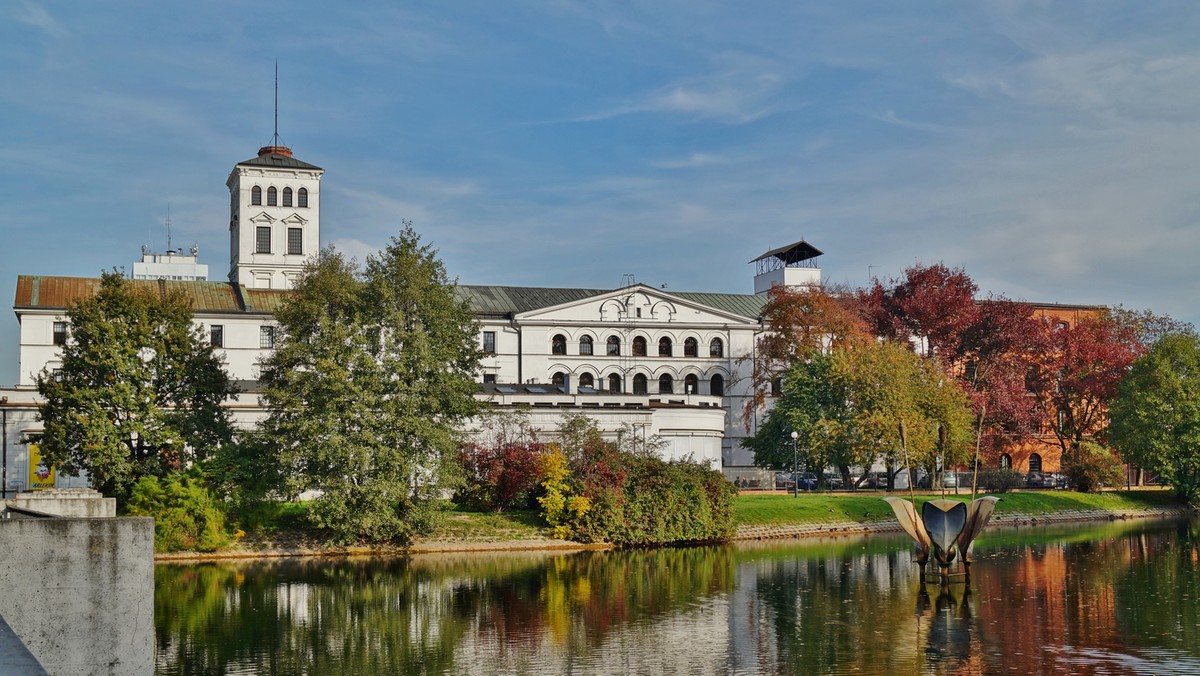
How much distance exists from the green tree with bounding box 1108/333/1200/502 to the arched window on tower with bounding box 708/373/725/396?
89.5ft

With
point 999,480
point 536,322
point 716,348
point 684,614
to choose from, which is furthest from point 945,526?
point 716,348

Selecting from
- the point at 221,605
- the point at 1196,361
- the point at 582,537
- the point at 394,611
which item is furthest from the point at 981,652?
the point at 1196,361

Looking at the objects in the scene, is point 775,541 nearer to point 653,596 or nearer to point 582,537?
point 582,537

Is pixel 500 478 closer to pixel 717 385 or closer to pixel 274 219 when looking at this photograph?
pixel 717 385

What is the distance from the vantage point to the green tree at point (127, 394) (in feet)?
154

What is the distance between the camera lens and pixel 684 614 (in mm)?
32250

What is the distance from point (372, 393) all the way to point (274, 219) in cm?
4288

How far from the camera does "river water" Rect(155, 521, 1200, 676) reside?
2555 centimetres

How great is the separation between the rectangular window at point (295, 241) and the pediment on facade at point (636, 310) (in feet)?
57.5

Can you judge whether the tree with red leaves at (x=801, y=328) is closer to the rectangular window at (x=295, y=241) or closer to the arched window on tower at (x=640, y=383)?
the arched window on tower at (x=640, y=383)

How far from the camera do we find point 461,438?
51344mm

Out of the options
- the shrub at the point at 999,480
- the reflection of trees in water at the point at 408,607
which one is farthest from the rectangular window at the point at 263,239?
the shrub at the point at 999,480

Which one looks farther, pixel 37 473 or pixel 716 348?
pixel 716 348

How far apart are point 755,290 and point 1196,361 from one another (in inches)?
1659
